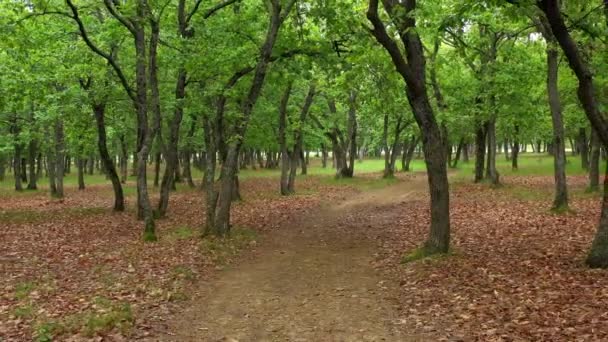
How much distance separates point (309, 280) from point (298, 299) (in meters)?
1.44

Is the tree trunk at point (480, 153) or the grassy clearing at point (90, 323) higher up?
the tree trunk at point (480, 153)

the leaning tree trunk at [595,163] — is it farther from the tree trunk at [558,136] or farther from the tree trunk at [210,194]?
the tree trunk at [210,194]

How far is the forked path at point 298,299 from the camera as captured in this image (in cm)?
799

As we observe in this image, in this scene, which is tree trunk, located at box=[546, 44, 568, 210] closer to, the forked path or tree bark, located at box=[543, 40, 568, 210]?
tree bark, located at box=[543, 40, 568, 210]

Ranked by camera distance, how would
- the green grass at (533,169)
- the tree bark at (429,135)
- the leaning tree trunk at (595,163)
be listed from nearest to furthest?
1. the tree bark at (429,135)
2. the leaning tree trunk at (595,163)
3. the green grass at (533,169)

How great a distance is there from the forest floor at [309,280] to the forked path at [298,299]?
0.04 meters

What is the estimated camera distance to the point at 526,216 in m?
17.6

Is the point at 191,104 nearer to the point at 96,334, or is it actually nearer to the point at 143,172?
the point at 143,172

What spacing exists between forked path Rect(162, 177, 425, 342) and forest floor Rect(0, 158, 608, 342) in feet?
0.13

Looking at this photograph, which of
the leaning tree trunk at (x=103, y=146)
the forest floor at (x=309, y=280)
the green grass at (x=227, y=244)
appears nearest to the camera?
the forest floor at (x=309, y=280)

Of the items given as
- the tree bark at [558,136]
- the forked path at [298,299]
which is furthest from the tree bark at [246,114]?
the tree bark at [558,136]

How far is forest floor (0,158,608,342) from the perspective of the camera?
786cm

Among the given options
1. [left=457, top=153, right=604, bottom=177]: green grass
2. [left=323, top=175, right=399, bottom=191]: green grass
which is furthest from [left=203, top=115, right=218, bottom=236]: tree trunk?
[left=457, top=153, right=604, bottom=177]: green grass

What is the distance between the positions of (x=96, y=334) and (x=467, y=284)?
6.54 m
